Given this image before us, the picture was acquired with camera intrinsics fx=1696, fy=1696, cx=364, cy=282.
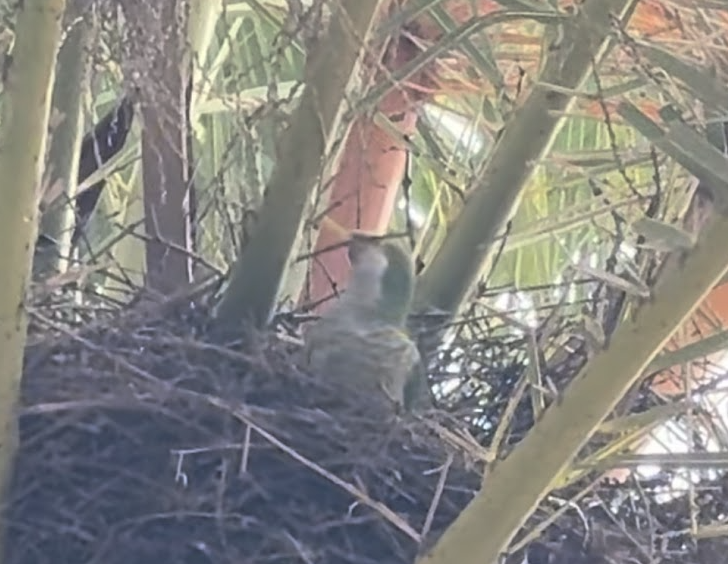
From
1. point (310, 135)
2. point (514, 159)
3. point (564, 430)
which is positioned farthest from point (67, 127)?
point (564, 430)

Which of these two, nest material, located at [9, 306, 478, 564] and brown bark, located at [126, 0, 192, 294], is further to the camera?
brown bark, located at [126, 0, 192, 294]

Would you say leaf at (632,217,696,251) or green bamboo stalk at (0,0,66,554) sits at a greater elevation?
leaf at (632,217,696,251)

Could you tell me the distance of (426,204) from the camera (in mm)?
1926

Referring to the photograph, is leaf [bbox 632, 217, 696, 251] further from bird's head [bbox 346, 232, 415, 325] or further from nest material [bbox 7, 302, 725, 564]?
bird's head [bbox 346, 232, 415, 325]

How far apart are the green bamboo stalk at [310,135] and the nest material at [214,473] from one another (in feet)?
0.30

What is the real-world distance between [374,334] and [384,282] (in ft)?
0.14

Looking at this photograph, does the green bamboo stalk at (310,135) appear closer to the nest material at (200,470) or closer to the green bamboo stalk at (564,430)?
the nest material at (200,470)

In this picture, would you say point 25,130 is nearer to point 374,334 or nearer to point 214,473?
point 214,473

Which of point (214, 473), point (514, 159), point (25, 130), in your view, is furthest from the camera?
point (514, 159)

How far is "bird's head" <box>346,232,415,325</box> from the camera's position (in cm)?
132

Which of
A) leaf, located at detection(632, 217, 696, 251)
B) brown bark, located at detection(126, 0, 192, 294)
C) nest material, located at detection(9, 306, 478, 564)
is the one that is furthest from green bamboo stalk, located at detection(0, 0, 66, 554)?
leaf, located at detection(632, 217, 696, 251)

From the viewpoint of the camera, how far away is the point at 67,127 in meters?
1.33

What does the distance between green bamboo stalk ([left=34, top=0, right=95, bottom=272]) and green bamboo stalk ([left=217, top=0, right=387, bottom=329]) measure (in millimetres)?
195

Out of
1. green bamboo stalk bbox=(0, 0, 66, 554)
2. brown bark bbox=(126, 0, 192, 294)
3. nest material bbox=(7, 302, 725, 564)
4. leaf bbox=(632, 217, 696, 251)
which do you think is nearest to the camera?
leaf bbox=(632, 217, 696, 251)
